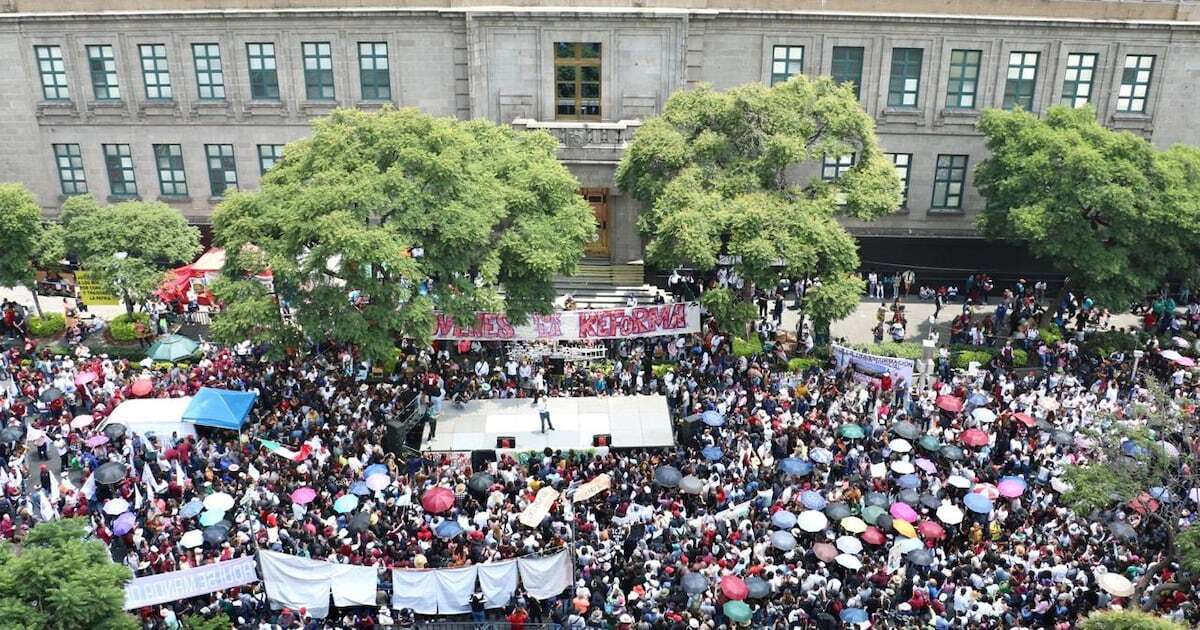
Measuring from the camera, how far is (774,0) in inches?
1770

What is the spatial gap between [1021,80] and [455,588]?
35.7 meters

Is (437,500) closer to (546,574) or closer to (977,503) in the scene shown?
(546,574)

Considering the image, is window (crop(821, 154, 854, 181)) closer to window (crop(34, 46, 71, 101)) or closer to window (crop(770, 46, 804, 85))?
window (crop(770, 46, 804, 85))

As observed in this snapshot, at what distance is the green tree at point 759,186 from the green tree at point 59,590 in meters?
23.7

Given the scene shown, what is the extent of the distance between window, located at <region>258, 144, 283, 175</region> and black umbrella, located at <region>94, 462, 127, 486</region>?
22065mm

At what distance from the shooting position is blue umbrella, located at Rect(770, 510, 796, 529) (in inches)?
1086

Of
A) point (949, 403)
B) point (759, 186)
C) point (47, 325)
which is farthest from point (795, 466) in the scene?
point (47, 325)

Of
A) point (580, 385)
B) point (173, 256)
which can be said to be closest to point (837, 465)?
point (580, 385)

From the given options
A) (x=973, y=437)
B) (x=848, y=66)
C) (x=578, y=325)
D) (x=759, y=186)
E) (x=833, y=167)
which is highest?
(x=848, y=66)

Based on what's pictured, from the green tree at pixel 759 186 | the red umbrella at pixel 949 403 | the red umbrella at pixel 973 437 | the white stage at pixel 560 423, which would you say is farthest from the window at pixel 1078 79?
the white stage at pixel 560 423

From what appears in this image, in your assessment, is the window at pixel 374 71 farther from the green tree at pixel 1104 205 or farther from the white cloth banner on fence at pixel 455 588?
the green tree at pixel 1104 205

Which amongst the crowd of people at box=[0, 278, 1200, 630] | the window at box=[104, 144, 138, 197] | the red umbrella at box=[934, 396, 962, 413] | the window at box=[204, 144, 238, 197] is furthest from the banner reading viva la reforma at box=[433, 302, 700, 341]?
the window at box=[104, 144, 138, 197]

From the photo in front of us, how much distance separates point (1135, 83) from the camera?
151ft

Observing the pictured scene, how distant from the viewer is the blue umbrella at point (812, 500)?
28297mm
